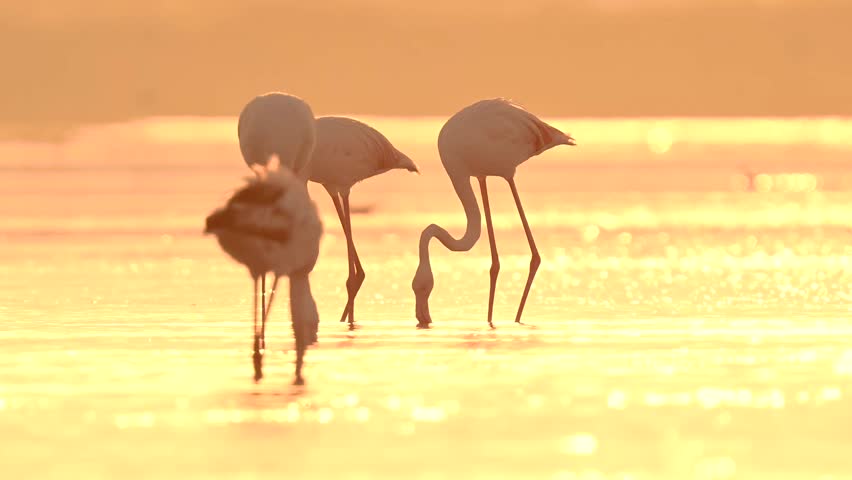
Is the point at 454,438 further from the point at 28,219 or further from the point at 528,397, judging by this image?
the point at 28,219

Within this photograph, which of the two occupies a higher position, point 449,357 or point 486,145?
point 486,145

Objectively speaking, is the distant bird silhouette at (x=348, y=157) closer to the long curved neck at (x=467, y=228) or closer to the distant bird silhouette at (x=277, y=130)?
the long curved neck at (x=467, y=228)

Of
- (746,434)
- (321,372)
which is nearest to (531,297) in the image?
(321,372)

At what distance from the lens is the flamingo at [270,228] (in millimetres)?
11367

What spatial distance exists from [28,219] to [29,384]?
16530mm

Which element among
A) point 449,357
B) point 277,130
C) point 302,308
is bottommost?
point 449,357

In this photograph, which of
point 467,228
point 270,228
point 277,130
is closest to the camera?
point 270,228

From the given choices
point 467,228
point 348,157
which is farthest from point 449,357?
point 348,157

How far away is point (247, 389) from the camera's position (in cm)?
1057

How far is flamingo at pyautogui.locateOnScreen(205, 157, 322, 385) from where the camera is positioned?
11.4 meters

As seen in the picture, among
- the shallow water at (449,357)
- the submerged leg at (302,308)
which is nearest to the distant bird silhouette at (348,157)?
the shallow water at (449,357)

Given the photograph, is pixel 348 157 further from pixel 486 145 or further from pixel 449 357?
pixel 449 357

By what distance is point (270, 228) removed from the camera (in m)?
11.6

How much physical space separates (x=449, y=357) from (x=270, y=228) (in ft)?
4.31
